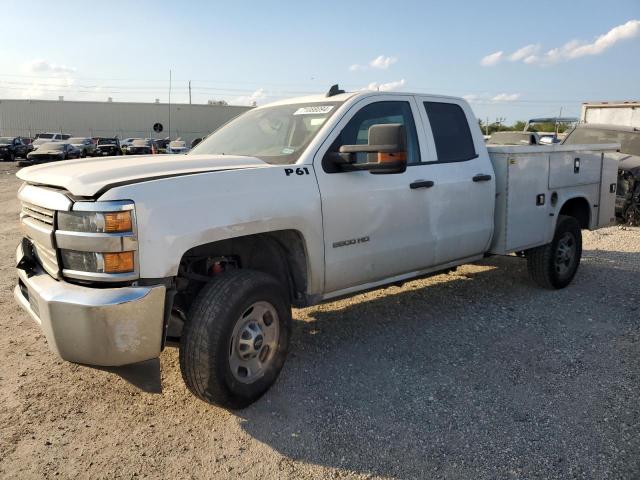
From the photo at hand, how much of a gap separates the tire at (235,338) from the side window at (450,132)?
209 centimetres

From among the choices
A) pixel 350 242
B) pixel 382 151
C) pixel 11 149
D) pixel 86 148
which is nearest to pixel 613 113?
pixel 350 242

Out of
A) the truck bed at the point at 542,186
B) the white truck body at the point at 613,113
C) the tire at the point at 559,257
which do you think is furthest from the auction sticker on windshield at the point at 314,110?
the white truck body at the point at 613,113

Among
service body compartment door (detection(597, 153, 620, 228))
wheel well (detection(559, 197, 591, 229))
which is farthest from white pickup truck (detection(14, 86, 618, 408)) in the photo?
service body compartment door (detection(597, 153, 620, 228))

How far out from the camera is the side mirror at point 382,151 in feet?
11.2

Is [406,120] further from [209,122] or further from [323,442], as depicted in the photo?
[209,122]

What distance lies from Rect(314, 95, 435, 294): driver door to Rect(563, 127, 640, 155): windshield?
7.75m

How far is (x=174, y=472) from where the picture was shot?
2840 millimetres

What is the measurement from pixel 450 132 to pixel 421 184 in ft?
2.70

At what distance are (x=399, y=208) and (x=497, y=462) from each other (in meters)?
1.95

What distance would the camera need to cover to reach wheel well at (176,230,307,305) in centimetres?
350

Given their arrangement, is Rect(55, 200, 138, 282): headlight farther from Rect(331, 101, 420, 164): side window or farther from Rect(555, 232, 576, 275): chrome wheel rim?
Rect(555, 232, 576, 275): chrome wheel rim

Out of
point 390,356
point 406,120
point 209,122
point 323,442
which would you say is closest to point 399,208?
point 406,120

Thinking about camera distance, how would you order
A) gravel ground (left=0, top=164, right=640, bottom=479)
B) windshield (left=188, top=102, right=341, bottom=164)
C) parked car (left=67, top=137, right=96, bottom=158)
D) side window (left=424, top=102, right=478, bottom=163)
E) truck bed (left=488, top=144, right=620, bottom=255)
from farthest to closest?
parked car (left=67, top=137, right=96, bottom=158)
truck bed (left=488, top=144, right=620, bottom=255)
side window (left=424, top=102, right=478, bottom=163)
windshield (left=188, top=102, right=341, bottom=164)
gravel ground (left=0, top=164, right=640, bottom=479)

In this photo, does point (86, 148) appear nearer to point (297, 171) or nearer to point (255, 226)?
point (297, 171)
